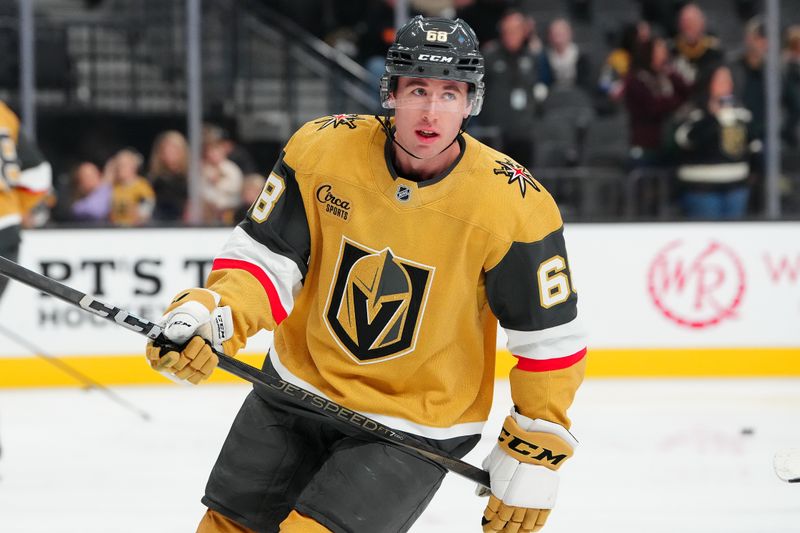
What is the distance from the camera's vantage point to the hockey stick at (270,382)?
2.18 meters

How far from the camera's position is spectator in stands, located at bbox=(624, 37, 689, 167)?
6.59 metres

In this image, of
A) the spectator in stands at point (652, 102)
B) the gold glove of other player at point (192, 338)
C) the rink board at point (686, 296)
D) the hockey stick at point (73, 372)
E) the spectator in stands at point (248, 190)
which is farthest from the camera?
the spectator in stands at point (652, 102)

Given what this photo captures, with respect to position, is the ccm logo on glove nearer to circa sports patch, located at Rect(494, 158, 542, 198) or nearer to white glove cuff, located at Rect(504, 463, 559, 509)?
white glove cuff, located at Rect(504, 463, 559, 509)

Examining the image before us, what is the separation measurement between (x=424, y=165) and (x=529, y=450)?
545 mm

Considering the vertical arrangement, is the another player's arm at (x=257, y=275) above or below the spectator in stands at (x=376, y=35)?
below

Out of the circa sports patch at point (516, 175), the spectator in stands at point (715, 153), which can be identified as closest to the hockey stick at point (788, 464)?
the circa sports patch at point (516, 175)

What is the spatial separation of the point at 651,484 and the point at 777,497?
15.9 inches

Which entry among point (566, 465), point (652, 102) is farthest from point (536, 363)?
point (652, 102)

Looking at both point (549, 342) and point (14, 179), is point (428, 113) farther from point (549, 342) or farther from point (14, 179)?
point (14, 179)

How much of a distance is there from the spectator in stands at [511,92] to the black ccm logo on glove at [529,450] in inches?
166

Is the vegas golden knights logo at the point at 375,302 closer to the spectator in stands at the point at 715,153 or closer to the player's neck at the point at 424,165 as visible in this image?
the player's neck at the point at 424,165

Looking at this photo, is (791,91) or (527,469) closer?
(527,469)

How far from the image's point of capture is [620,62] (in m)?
6.93

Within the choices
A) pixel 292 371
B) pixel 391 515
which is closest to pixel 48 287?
pixel 292 371
